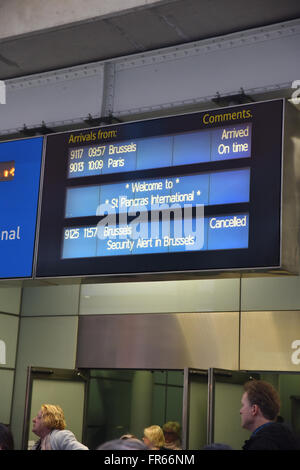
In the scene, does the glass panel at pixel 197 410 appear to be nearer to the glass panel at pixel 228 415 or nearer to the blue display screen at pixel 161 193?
the glass panel at pixel 228 415

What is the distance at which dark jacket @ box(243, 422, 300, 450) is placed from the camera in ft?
11.4

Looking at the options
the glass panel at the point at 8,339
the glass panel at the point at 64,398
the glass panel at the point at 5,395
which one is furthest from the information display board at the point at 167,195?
the glass panel at the point at 5,395

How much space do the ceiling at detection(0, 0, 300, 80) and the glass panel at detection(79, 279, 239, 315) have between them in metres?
2.83

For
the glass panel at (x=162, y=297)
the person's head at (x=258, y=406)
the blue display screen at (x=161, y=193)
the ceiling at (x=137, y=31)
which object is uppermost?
the ceiling at (x=137, y=31)

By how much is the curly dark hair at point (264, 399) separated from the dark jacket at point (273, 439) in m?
0.38

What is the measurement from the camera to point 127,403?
35.4 feet

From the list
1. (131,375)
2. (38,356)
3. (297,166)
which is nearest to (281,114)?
(297,166)

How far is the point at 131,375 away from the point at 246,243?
18.8 ft

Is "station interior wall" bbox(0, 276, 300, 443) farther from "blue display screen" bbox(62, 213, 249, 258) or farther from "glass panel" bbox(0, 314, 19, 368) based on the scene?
"blue display screen" bbox(62, 213, 249, 258)

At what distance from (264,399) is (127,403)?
23.0 ft

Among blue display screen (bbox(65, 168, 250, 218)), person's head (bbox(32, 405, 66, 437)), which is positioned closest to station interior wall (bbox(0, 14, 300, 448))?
blue display screen (bbox(65, 168, 250, 218))

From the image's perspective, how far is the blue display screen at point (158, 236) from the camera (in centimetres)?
587

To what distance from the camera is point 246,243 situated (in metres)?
5.76

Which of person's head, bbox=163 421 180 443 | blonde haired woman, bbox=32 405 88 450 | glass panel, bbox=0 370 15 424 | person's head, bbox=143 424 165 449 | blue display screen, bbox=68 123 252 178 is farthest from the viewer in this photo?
glass panel, bbox=0 370 15 424
